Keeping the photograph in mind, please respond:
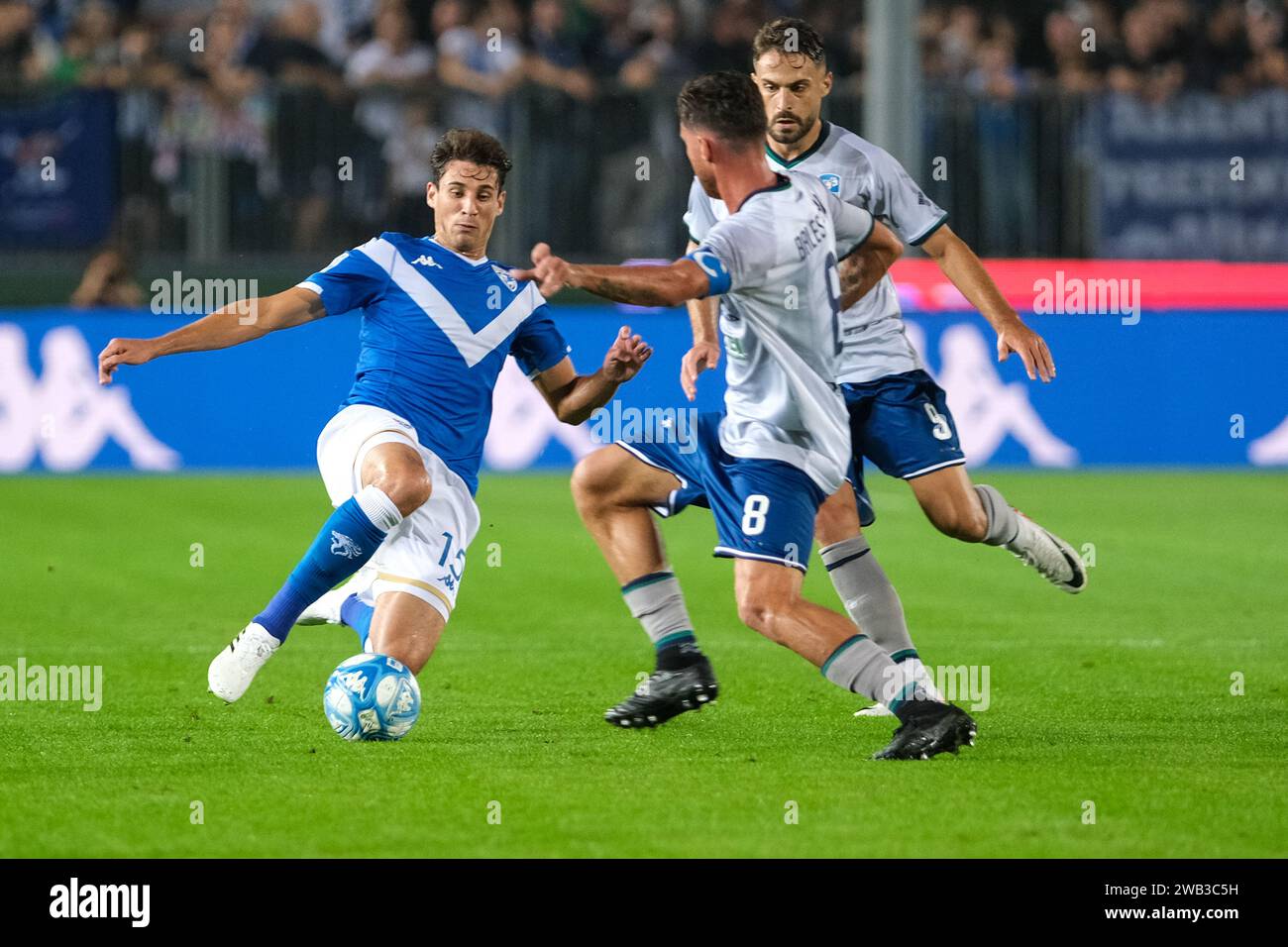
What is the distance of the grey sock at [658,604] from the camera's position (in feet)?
23.4

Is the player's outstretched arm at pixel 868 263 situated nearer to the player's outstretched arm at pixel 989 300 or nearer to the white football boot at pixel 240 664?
the player's outstretched arm at pixel 989 300

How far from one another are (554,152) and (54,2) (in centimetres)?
499

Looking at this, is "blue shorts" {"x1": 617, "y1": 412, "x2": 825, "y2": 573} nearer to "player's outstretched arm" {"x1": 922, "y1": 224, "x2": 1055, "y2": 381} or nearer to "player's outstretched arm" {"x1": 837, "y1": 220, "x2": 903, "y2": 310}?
"player's outstretched arm" {"x1": 837, "y1": 220, "x2": 903, "y2": 310}

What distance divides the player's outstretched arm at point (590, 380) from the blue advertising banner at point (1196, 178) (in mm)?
11918

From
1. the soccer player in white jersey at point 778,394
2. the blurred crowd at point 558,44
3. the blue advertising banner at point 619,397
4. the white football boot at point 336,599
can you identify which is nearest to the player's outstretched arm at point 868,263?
the soccer player in white jersey at point 778,394

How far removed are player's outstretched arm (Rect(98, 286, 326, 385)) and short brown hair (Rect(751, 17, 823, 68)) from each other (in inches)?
69.0

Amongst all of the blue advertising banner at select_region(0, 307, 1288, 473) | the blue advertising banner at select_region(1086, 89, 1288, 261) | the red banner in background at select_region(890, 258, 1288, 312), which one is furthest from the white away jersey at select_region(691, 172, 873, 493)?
the blue advertising banner at select_region(1086, 89, 1288, 261)

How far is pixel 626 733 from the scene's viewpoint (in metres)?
6.92

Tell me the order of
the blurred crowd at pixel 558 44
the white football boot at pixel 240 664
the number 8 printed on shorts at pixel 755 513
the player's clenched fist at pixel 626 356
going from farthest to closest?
the blurred crowd at pixel 558 44 < the white football boot at pixel 240 664 < the player's clenched fist at pixel 626 356 < the number 8 printed on shorts at pixel 755 513

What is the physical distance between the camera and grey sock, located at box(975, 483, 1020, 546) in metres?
7.54

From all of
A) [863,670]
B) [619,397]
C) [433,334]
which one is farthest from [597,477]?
[619,397]

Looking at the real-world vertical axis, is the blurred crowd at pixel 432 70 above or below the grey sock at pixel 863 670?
above

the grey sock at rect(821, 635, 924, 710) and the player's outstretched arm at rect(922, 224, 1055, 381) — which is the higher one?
the player's outstretched arm at rect(922, 224, 1055, 381)

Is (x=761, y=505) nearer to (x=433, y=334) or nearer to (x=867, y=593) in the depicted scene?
(x=867, y=593)
